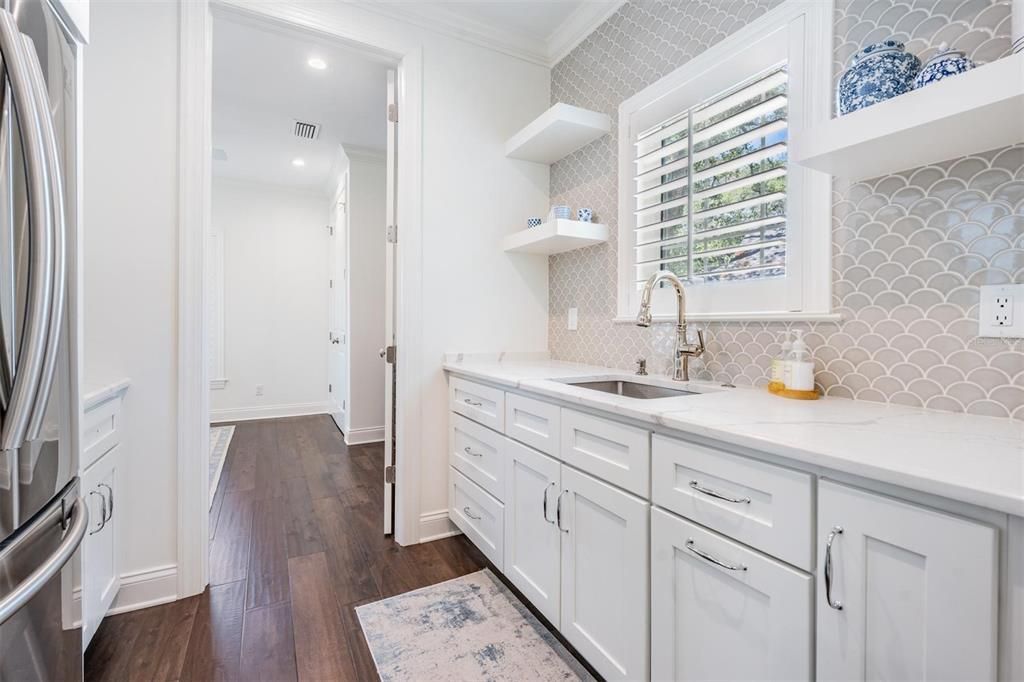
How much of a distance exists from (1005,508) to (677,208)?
1.54 metres

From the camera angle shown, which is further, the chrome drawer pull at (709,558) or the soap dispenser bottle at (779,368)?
the soap dispenser bottle at (779,368)

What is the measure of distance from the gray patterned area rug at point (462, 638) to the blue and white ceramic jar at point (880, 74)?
1740 millimetres

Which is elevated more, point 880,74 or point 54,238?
point 880,74

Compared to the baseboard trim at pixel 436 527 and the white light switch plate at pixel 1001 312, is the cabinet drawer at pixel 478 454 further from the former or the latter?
the white light switch plate at pixel 1001 312

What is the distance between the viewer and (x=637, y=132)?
2066 mm

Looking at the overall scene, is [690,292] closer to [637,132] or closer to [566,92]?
[637,132]

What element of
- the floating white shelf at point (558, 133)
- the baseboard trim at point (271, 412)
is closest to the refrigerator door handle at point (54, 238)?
the floating white shelf at point (558, 133)

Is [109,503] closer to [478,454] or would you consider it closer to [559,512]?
[478,454]

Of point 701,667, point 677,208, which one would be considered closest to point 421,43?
point 677,208

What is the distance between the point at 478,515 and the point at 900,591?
61.4 inches

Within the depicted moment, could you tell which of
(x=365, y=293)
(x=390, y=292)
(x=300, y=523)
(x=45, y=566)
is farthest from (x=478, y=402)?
(x=365, y=293)

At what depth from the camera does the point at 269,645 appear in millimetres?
1538

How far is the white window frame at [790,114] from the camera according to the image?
1.34 meters

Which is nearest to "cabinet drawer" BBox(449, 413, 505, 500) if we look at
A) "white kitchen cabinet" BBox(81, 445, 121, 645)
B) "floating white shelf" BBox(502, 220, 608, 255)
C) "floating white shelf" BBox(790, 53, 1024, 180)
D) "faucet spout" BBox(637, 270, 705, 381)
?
"faucet spout" BBox(637, 270, 705, 381)
